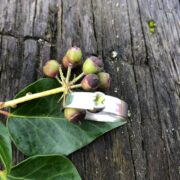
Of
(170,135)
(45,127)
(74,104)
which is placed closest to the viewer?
(74,104)

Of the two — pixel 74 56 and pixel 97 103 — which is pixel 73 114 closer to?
pixel 97 103

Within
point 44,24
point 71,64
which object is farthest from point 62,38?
point 71,64

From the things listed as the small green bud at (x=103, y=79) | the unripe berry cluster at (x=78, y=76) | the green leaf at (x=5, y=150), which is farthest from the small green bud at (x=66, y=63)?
the green leaf at (x=5, y=150)

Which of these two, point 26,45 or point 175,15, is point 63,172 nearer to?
point 26,45

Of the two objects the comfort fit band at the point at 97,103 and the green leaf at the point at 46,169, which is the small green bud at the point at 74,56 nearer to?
the comfort fit band at the point at 97,103

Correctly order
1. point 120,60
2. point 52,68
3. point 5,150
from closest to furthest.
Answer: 1. point 5,150
2. point 52,68
3. point 120,60

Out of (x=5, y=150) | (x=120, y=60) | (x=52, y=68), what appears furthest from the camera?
(x=120, y=60)

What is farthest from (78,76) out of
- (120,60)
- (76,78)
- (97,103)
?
(120,60)
